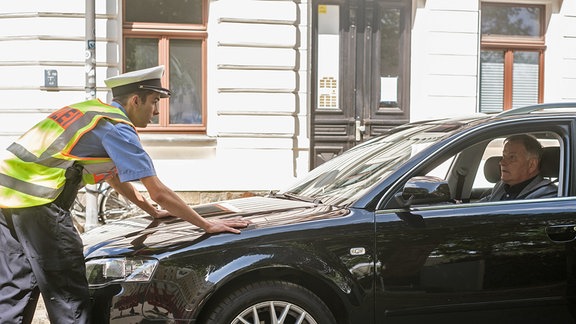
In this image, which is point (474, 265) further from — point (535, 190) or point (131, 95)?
point (131, 95)

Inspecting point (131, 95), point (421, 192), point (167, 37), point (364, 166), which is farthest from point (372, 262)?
point (167, 37)

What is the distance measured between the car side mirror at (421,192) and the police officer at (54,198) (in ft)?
2.98

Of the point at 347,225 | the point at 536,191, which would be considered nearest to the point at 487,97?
the point at 536,191

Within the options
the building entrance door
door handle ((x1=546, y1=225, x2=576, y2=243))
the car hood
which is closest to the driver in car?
door handle ((x1=546, y1=225, x2=576, y2=243))

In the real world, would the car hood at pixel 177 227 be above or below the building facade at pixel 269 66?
below

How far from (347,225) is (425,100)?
7.70 metres

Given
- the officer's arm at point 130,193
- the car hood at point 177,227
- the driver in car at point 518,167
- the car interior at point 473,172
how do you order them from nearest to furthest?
1. the car hood at point 177,227
2. the officer's arm at point 130,193
3. the driver in car at point 518,167
4. the car interior at point 473,172

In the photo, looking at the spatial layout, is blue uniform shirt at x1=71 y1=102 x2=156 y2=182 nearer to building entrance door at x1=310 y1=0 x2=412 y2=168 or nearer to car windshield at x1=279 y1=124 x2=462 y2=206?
car windshield at x1=279 y1=124 x2=462 y2=206

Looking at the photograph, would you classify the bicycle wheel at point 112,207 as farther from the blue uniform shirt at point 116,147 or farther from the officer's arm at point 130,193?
the blue uniform shirt at point 116,147

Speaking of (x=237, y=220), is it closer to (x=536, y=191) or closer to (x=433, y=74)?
(x=536, y=191)

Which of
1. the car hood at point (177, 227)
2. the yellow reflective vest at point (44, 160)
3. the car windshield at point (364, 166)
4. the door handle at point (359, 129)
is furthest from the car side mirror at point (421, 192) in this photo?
the door handle at point (359, 129)

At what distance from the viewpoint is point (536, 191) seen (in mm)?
4238

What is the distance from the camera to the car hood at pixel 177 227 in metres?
3.71

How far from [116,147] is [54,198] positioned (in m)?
0.38
